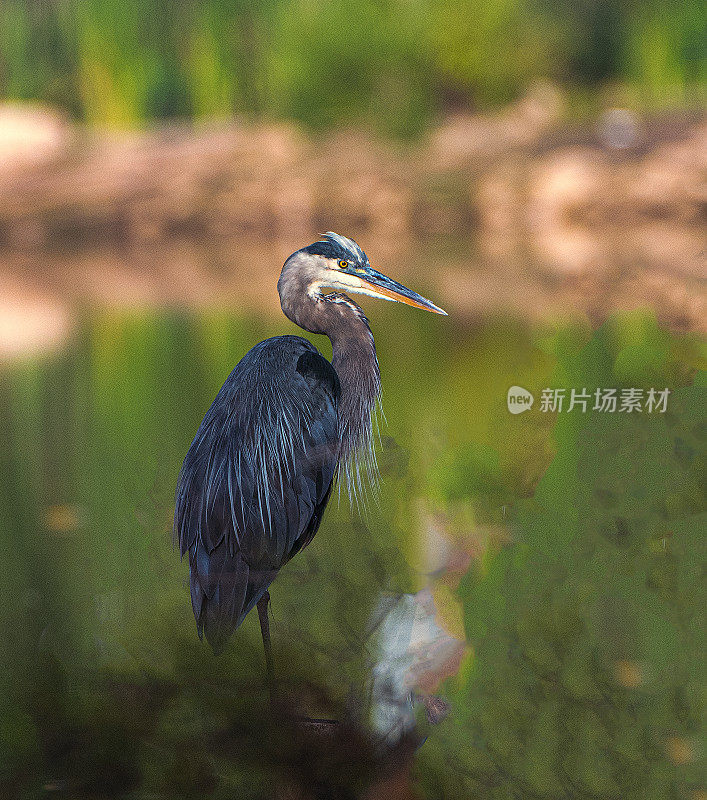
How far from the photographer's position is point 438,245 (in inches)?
321

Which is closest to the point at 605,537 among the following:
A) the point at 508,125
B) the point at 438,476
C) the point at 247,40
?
the point at 438,476

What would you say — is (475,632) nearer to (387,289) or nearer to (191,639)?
(191,639)

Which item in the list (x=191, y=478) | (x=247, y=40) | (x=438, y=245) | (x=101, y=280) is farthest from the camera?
(x=247, y=40)

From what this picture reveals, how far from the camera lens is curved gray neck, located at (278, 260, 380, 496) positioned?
4.57 ft

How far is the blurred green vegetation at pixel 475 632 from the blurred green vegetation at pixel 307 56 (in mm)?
8941

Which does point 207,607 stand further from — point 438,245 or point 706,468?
point 438,245

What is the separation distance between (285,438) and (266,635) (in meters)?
0.32

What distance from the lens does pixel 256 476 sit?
53.0 inches

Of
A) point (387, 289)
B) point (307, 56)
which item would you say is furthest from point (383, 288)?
point (307, 56)

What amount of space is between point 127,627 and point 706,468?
2.41 ft

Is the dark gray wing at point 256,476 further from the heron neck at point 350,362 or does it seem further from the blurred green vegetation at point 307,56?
the blurred green vegetation at point 307,56

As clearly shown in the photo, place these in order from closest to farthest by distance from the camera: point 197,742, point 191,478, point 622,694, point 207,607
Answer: point 622,694
point 197,742
point 207,607
point 191,478

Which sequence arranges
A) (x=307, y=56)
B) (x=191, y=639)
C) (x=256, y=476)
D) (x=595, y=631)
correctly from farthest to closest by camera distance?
(x=307, y=56), (x=256, y=476), (x=191, y=639), (x=595, y=631)

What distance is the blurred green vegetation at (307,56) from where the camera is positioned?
9.69m
